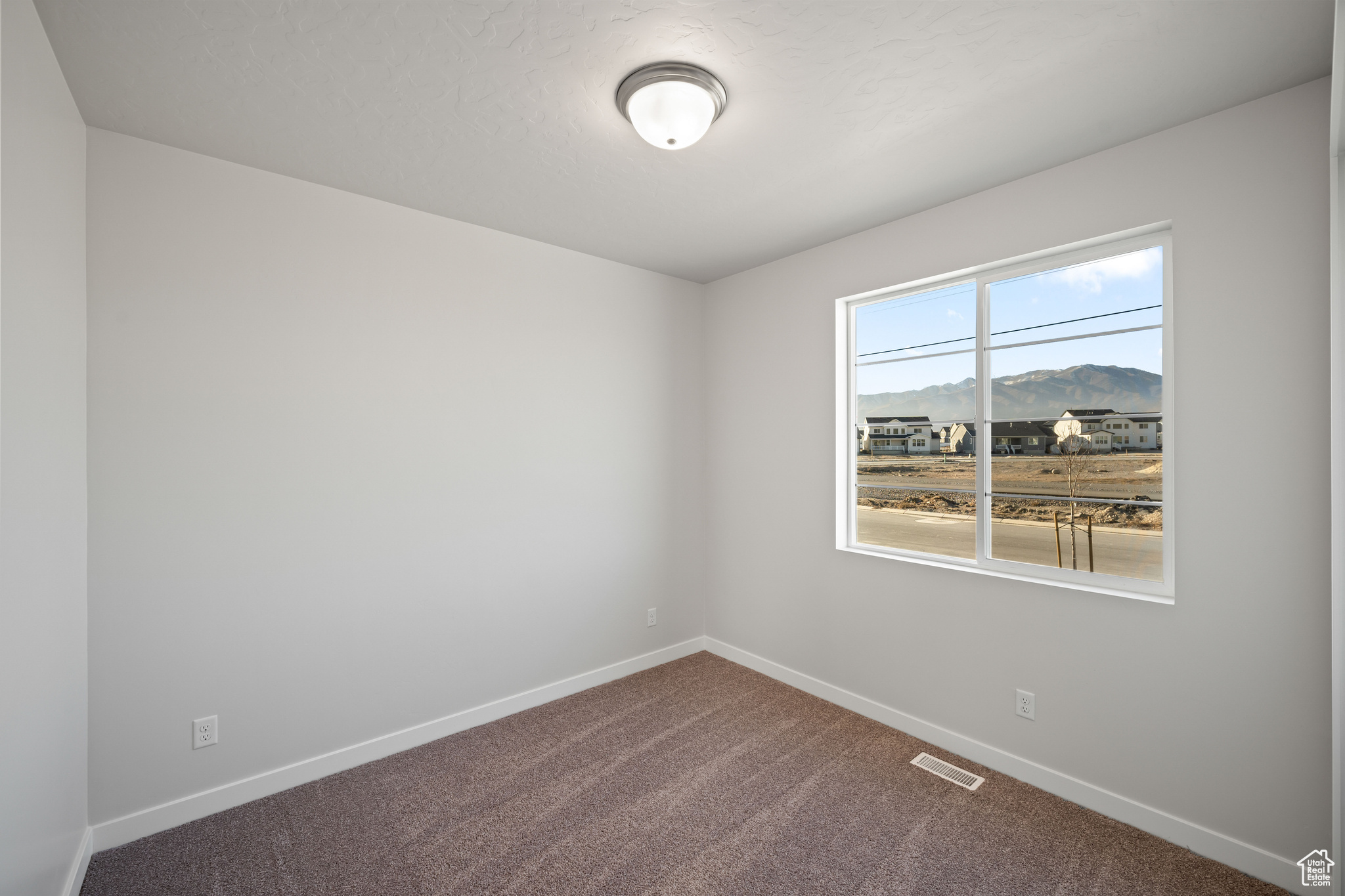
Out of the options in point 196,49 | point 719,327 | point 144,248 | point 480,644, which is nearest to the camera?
point 196,49

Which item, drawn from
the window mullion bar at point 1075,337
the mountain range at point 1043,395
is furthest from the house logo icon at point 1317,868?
the window mullion bar at point 1075,337

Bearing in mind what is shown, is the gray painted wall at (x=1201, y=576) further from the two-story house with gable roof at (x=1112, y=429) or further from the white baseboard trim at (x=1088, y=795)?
the two-story house with gable roof at (x=1112, y=429)

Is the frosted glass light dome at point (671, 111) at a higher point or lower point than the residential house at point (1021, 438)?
higher

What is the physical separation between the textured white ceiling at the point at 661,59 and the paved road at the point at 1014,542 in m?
1.54

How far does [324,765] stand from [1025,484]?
10.9ft

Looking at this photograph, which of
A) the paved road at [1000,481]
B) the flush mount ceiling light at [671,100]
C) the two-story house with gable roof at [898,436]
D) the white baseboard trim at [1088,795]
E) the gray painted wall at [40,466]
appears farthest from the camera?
the two-story house with gable roof at [898,436]

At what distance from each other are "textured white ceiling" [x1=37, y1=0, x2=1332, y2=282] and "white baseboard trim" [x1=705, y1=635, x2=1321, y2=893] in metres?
2.50

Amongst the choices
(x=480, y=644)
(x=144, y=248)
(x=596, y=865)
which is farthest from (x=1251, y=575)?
(x=144, y=248)

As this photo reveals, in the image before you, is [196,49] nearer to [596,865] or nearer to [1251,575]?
[596,865]

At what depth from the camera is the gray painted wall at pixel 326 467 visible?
7.11 ft

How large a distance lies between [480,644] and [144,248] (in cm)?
218

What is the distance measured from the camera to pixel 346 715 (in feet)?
8.63

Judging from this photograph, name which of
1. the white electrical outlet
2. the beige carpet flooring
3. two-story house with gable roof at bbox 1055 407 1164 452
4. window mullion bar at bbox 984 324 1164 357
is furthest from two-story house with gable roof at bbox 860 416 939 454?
the white electrical outlet

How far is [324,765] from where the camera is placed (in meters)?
2.55
